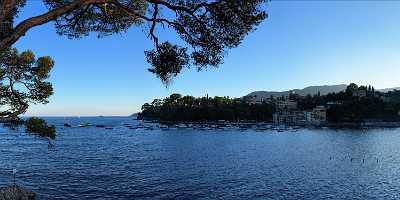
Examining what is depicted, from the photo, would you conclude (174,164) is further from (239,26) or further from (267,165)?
(239,26)

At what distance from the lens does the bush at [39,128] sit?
18.3m

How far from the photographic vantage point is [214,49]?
10.8 metres

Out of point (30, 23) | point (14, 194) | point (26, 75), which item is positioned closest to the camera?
point (30, 23)

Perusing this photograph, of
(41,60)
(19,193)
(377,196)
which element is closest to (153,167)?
(19,193)

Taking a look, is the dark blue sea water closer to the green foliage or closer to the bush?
the bush

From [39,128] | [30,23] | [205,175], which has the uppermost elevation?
[30,23]

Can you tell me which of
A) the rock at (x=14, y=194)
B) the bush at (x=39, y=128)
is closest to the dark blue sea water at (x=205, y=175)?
the rock at (x=14, y=194)

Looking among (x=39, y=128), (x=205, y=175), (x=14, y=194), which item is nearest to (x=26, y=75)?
(x=39, y=128)

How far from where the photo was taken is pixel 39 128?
18.7m

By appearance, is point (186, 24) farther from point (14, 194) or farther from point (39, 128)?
point (14, 194)

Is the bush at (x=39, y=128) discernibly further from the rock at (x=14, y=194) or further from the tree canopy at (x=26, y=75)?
the rock at (x=14, y=194)

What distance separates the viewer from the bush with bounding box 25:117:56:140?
60.0 ft

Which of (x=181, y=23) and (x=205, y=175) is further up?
(x=181, y=23)

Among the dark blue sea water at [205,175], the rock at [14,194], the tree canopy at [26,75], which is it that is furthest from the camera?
the dark blue sea water at [205,175]
